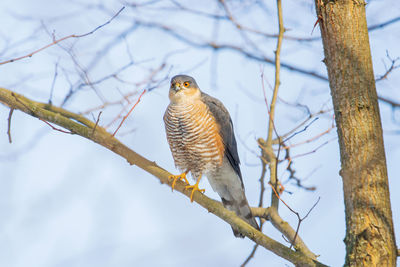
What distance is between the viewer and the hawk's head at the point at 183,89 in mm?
5477

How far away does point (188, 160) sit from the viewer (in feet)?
17.5

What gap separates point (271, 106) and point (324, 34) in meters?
1.13

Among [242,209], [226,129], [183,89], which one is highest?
[183,89]

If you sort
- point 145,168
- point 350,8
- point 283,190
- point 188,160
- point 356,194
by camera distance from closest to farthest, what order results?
point 356,194 → point 350,8 → point 145,168 → point 283,190 → point 188,160

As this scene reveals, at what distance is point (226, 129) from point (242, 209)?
1.05 m

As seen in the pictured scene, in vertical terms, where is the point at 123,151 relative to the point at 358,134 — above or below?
above

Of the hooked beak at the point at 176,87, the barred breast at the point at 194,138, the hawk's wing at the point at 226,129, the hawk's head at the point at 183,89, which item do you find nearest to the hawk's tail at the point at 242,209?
the hawk's wing at the point at 226,129

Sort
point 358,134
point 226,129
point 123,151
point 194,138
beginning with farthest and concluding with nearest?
point 226,129, point 194,138, point 123,151, point 358,134

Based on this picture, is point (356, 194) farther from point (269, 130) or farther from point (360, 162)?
point (269, 130)

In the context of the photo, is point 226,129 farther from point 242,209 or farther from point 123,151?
point 123,151

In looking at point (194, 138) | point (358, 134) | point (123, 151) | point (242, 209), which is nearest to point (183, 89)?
point (194, 138)

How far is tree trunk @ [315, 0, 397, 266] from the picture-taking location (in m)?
3.03

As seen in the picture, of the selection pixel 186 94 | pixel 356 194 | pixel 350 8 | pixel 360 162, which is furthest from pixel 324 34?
pixel 186 94

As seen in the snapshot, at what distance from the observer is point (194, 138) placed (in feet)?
17.3
